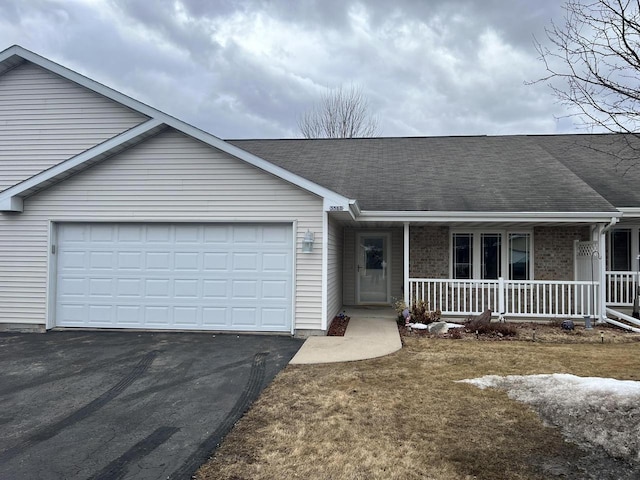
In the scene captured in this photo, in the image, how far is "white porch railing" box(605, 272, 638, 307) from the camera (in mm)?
10102

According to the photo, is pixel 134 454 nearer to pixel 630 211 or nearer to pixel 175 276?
pixel 175 276

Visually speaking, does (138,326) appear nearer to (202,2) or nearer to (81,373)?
(81,373)

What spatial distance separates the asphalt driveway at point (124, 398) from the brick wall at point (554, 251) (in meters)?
6.81

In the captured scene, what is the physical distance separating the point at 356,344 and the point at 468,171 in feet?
21.7

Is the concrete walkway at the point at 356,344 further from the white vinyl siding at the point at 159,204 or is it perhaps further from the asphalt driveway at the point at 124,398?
the white vinyl siding at the point at 159,204

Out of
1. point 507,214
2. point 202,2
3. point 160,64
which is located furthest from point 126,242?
point 160,64

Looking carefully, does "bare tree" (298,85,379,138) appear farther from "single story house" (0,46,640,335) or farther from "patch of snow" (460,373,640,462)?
"patch of snow" (460,373,640,462)

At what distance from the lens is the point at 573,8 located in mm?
4195

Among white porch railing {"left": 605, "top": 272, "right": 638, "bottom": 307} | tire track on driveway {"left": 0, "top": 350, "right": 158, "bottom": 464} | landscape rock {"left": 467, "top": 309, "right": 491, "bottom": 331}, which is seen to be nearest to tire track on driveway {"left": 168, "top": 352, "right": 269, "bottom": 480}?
tire track on driveway {"left": 0, "top": 350, "right": 158, "bottom": 464}

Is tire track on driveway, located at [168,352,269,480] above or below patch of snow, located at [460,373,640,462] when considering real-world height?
below

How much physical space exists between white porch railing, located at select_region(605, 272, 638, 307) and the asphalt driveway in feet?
26.8

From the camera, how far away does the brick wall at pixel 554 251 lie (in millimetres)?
10375

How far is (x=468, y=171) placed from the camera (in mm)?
11430

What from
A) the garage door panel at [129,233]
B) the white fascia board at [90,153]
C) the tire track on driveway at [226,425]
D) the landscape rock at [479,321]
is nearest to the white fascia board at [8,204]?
the white fascia board at [90,153]
